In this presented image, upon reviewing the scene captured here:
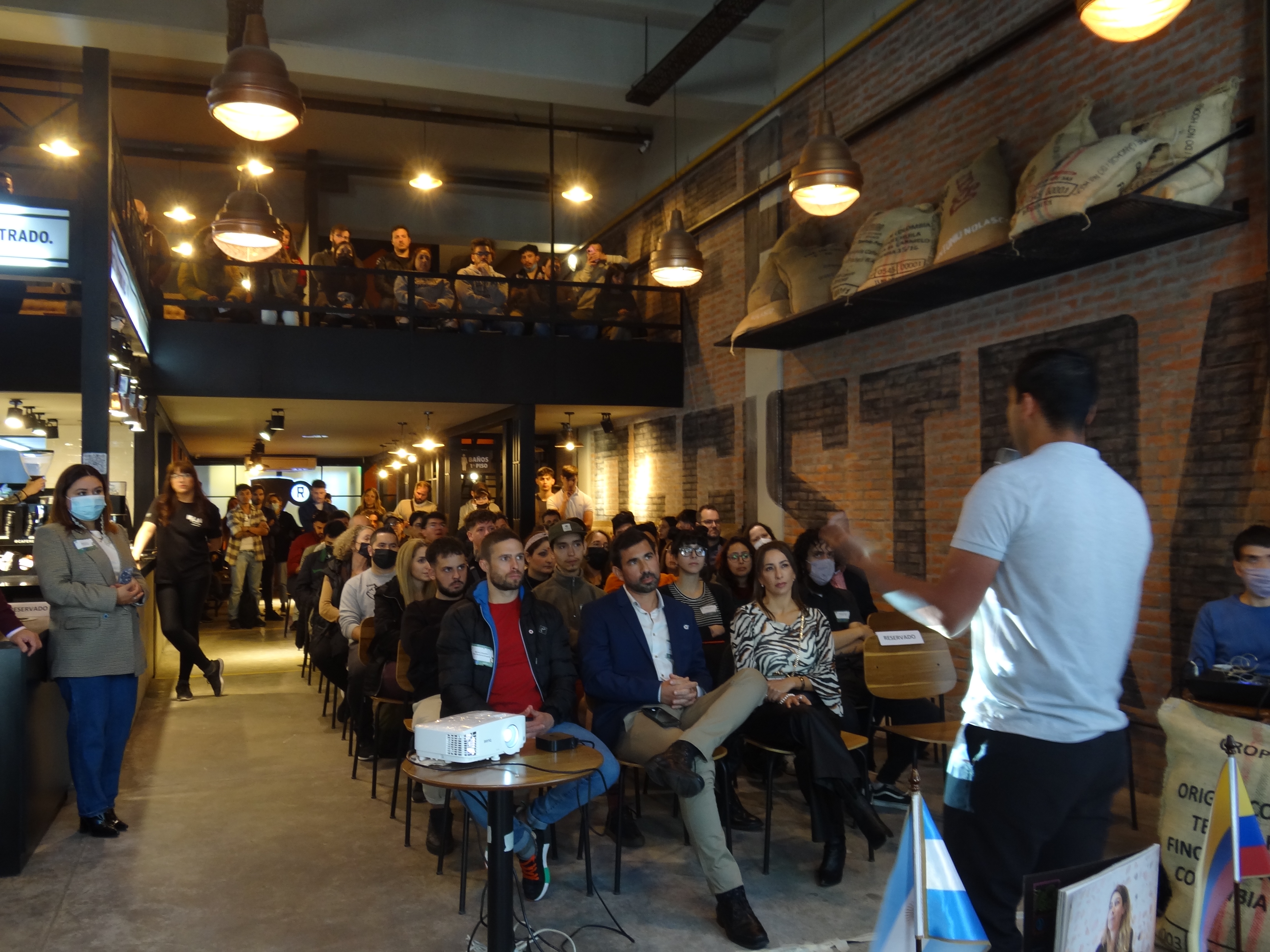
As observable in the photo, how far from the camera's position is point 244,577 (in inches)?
433

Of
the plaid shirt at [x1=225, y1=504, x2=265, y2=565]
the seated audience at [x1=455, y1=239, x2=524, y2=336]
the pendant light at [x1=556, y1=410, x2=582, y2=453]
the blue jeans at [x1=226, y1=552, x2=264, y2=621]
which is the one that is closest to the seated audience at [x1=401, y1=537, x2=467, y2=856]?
the seated audience at [x1=455, y1=239, x2=524, y2=336]

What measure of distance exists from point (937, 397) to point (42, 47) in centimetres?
981

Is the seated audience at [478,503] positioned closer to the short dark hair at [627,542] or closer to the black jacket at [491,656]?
the short dark hair at [627,542]

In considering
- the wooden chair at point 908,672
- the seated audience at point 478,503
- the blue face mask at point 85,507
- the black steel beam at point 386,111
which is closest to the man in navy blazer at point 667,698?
the wooden chair at point 908,672

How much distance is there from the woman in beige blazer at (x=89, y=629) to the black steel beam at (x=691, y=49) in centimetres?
547

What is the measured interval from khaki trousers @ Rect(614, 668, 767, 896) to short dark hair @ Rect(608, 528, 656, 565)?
2.20ft

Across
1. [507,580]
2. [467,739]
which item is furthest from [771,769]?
[467,739]

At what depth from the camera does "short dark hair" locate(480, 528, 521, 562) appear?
147 inches

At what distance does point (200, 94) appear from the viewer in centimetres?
1045

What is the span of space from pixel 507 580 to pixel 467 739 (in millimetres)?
1031

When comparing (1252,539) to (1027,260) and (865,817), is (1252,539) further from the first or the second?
(1027,260)

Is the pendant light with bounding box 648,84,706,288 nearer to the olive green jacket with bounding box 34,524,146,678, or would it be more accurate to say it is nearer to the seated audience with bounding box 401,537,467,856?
the seated audience with bounding box 401,537,467,856

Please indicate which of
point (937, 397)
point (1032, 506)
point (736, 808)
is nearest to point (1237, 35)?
point (937, 397)

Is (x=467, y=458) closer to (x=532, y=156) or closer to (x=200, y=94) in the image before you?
(x=532, y=156)
